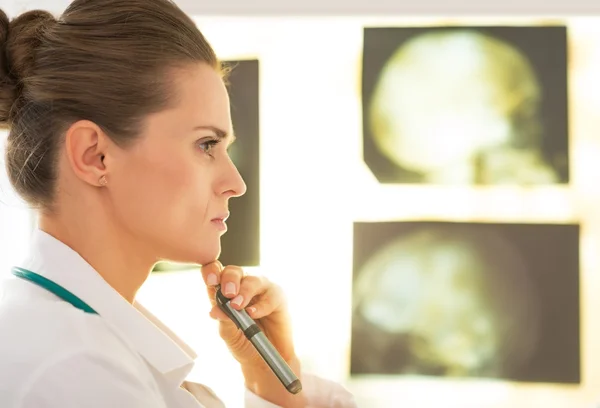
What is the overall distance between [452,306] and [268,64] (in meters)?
0.44

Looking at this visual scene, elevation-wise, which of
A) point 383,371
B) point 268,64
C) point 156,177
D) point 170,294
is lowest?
point 383,371

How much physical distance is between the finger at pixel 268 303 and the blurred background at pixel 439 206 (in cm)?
10

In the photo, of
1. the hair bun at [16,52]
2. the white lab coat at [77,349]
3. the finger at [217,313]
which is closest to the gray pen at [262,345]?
the finger at [217,313]

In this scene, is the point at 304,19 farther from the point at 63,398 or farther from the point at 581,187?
the point at 63,398

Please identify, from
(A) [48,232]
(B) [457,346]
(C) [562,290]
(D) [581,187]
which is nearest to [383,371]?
(B) [457,346]

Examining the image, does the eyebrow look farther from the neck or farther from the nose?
the neck

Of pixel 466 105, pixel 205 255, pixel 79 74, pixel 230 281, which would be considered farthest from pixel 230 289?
pixel 466 105

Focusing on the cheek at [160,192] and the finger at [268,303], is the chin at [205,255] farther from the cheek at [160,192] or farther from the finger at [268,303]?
the finger at [268,303]

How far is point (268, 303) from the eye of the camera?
954 mm

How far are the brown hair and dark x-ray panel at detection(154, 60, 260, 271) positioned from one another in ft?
0.96

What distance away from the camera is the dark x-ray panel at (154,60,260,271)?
1070 millimetres

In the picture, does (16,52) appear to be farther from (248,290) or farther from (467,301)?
(467,301)

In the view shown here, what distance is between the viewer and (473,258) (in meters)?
1.03

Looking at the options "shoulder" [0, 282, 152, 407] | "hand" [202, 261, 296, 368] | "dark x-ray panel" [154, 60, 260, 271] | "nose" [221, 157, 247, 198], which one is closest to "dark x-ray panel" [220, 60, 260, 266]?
"dark x-ray panel" [154, 60, 260, 271]
